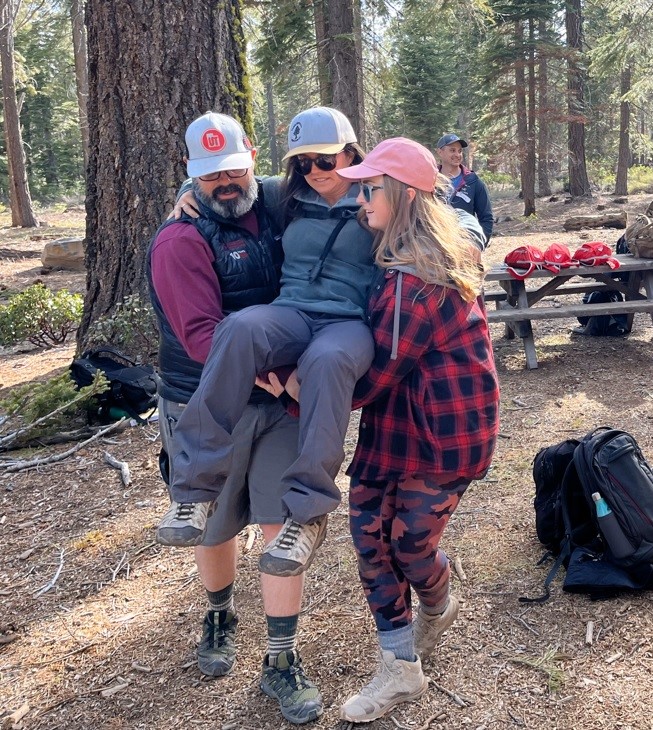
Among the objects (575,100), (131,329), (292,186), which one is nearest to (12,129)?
(575,100)

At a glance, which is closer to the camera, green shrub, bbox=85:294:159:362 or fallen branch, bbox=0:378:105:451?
fallen branch, bbox=0:378:105:451

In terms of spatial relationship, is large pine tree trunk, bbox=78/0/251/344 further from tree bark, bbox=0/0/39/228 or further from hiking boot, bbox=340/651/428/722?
tree bark, bbox=0/0/39/228

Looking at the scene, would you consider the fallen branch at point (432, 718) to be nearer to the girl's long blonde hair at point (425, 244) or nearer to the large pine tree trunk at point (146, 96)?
the girl's long blonde hair at point (425, 244)

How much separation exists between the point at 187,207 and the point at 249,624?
1.86 meters

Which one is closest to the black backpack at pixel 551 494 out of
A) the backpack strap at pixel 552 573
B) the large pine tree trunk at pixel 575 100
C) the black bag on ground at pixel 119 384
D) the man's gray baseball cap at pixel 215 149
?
the backpack strap at pixel 552 573

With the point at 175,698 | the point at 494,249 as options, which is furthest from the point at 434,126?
the point at 175,698

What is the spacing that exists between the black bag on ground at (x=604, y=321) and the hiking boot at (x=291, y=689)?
560 cm

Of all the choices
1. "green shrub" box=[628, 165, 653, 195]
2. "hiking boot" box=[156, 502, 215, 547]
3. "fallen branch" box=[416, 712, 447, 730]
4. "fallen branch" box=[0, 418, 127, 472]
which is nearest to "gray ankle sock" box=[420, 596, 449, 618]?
"fallen branch" box=[416, 712, 447, 730]

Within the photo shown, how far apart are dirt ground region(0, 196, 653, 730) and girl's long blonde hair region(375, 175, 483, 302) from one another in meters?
1.54

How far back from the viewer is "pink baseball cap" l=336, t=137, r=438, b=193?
2.35 metres

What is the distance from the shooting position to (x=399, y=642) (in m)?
2.63

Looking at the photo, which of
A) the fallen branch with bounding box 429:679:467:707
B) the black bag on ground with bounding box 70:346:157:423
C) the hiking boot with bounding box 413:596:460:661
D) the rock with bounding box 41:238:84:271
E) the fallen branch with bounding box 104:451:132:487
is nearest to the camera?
the fallen branch with bounding box 429:679:467:707

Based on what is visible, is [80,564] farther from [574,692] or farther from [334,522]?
[574,692]

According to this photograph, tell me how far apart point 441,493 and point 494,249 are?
13163 mm
